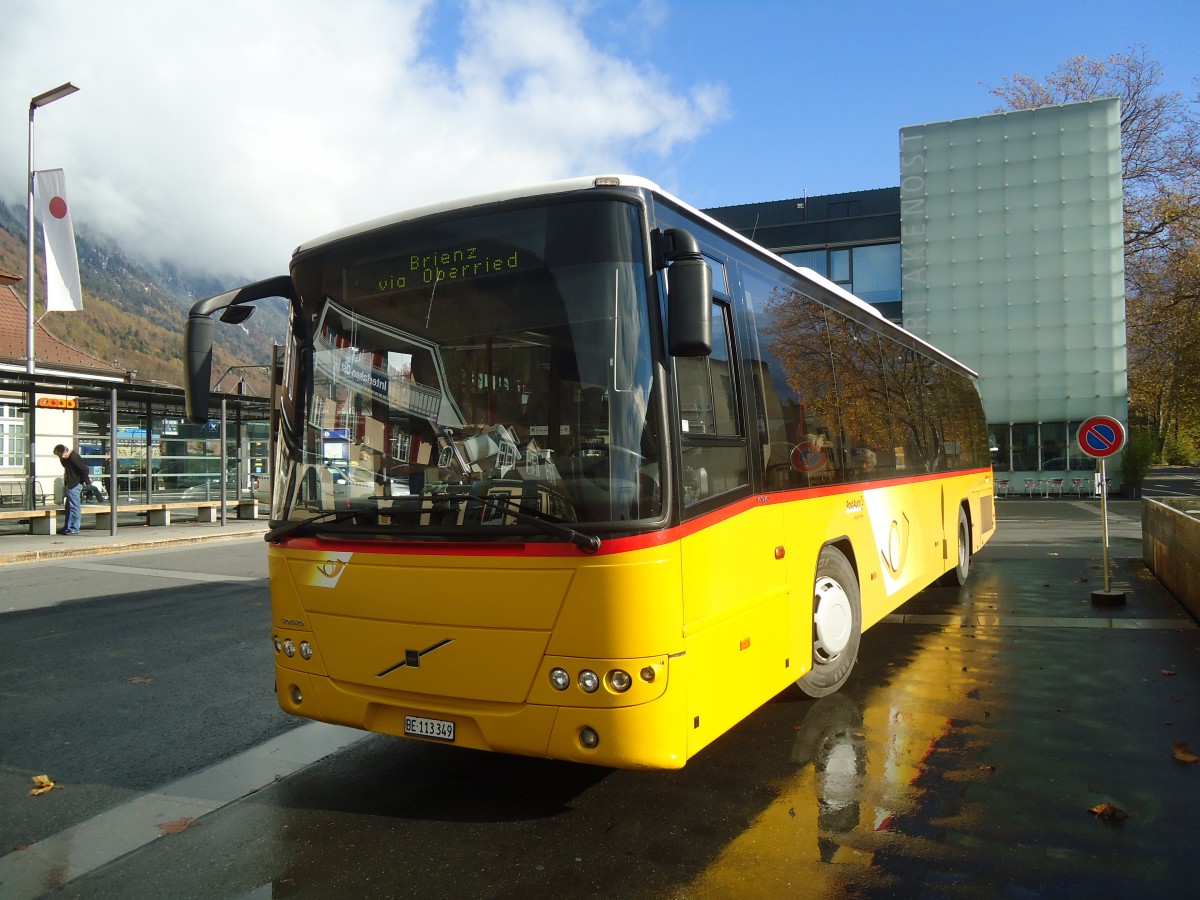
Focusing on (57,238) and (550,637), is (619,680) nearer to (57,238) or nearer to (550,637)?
(550,637)

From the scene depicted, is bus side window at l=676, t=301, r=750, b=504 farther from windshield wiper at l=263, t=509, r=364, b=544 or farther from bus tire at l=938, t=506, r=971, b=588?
bus tire at l=938, t=506, r=971, b=588

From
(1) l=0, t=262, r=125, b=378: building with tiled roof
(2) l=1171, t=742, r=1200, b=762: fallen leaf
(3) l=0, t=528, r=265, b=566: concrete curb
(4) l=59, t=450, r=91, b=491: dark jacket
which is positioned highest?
(1) l=0, t=262, r=125, b=378: building with tiled roof

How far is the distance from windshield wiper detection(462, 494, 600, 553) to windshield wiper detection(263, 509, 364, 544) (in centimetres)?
68

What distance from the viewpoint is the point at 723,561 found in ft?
14.4

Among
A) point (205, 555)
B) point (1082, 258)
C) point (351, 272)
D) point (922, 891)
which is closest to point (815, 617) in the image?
point (922, 891)

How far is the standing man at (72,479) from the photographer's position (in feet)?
63.6

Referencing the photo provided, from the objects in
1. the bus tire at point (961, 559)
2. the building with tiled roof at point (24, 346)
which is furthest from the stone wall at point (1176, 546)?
Answer: the building with tiled roof at point (24, 346)

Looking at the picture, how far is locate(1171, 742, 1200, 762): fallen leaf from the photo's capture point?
4.89 m

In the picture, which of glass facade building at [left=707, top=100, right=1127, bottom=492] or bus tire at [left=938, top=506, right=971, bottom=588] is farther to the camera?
glass facade building at [left=707, top=100, right=1127, bottom=492]

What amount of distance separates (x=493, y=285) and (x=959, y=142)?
34.9 m

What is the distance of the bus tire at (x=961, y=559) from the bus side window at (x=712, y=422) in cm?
709

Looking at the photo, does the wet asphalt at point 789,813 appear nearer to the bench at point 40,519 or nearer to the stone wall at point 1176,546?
the stone wall at point 1176,546

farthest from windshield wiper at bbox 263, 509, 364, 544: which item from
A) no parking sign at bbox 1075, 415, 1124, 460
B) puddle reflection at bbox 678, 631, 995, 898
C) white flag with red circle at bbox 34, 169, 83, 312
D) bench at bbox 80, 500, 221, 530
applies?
white flag with red circle at bbox 34, 169, 83, 312

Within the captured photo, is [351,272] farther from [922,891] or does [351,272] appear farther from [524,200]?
[922,891]
